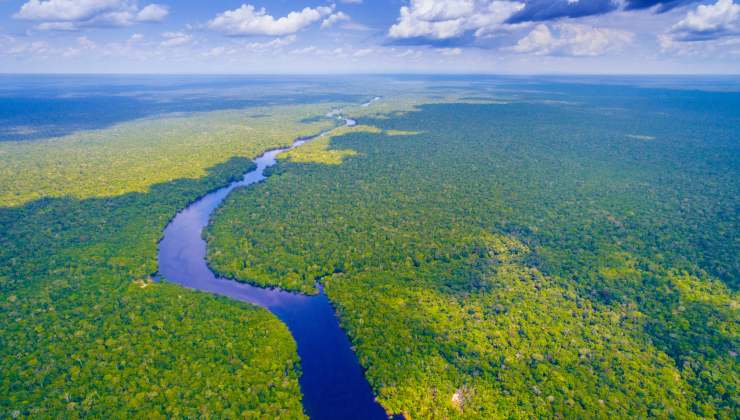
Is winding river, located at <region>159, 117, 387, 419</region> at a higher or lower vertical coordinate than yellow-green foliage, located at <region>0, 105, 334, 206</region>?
lower

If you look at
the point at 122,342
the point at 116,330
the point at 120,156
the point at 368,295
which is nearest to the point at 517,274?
the point at 368,295

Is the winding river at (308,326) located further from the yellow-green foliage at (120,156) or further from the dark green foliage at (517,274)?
the yellow-green foliage at (120,156)

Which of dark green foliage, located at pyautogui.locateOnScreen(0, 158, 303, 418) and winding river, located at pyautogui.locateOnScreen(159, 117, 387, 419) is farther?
winding river, located at pyautogui.locateOnScreen(159, 117, 387, 419)

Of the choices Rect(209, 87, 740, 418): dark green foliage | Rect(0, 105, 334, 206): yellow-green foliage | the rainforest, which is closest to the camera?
the rainforest

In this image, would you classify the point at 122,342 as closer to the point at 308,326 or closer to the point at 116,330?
the point at 116,330

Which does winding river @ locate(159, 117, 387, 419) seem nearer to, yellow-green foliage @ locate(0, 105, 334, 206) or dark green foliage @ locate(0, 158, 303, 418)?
dark green foliage @ locate(0, 158, 303, 418)

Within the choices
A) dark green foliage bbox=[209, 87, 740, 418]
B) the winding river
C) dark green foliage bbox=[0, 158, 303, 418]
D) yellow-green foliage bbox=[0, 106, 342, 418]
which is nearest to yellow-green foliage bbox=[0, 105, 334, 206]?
yellow-green foliage bbox=[0, 106, 342, 418]

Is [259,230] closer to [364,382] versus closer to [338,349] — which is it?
[338,349]

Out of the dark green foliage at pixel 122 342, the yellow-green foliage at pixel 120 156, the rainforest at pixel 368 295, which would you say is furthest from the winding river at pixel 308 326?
the yellow-green foliage at pixel 120 156
